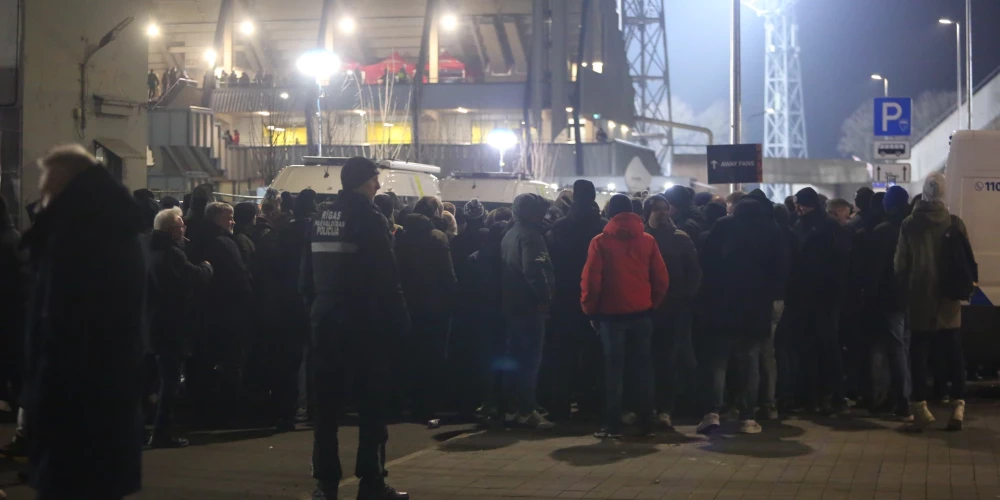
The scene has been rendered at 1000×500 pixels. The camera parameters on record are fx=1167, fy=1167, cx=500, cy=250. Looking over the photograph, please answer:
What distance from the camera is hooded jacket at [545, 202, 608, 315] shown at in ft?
37.0

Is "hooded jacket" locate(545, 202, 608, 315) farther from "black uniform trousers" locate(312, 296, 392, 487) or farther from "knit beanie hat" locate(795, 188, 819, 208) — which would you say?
"black uniform trousers" locate(312, 296, 392, 487)

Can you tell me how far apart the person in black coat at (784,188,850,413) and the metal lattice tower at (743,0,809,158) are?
83.8 m

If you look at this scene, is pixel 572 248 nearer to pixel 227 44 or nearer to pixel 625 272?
pixel 625 272

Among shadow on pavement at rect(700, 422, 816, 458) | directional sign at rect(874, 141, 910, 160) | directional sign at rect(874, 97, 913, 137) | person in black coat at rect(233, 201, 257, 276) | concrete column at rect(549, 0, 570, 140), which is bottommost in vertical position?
shadow on pavement at rect(700, 422, 816, 458)

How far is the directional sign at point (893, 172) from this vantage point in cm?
2011

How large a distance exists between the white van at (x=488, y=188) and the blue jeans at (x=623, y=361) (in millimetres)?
11735

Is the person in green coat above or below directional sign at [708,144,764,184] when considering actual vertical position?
below

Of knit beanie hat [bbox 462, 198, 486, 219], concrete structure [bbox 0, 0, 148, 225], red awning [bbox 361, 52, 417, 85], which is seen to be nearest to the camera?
knit beanie hat [bbox 462, 198, 486, 219]

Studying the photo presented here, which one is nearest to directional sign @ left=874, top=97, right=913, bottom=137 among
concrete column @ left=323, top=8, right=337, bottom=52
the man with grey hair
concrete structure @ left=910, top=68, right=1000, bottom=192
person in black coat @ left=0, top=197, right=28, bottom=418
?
the man with grey hair

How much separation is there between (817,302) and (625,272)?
2.58 m

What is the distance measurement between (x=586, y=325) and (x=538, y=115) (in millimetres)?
38223

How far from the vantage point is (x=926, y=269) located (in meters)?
10.7

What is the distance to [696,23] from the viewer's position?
144 metres

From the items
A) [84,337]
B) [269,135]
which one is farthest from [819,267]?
[269,135]
